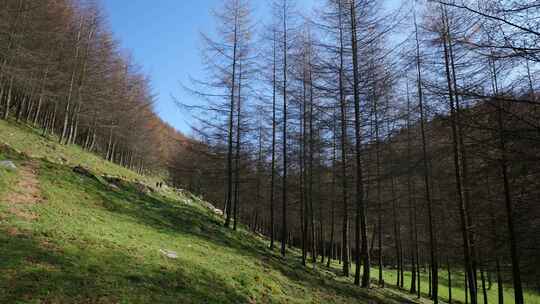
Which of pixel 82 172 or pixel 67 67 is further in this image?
pixel 67 67

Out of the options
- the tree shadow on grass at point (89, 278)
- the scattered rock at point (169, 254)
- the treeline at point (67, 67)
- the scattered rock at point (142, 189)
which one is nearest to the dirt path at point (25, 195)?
the tree shadow on grass at point (89, 278)

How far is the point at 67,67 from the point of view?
74.8 ft

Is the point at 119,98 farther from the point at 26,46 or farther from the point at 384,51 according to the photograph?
the point at 384,51

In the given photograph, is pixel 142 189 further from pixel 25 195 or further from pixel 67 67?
pixel 67 67

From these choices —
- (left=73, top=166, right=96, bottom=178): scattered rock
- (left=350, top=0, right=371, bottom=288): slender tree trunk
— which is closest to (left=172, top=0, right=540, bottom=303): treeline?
(left=350, top=0, right=371, bottom=288): slender tree trunk

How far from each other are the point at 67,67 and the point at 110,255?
22335 mm

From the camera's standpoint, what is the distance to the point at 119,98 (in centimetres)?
2753

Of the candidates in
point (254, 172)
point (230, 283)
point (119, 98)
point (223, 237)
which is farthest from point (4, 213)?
point (119, 98)

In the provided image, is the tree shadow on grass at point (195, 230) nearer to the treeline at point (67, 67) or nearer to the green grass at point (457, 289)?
the treeline at point (67, 67)

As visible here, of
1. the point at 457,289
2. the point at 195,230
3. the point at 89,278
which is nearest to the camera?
the point at 89,278

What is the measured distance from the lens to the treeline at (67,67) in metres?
18.2

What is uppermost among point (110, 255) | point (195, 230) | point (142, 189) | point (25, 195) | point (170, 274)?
point (142, 189)

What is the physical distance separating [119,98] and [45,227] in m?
23.3

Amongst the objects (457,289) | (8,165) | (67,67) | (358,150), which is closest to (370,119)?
(358,150)
